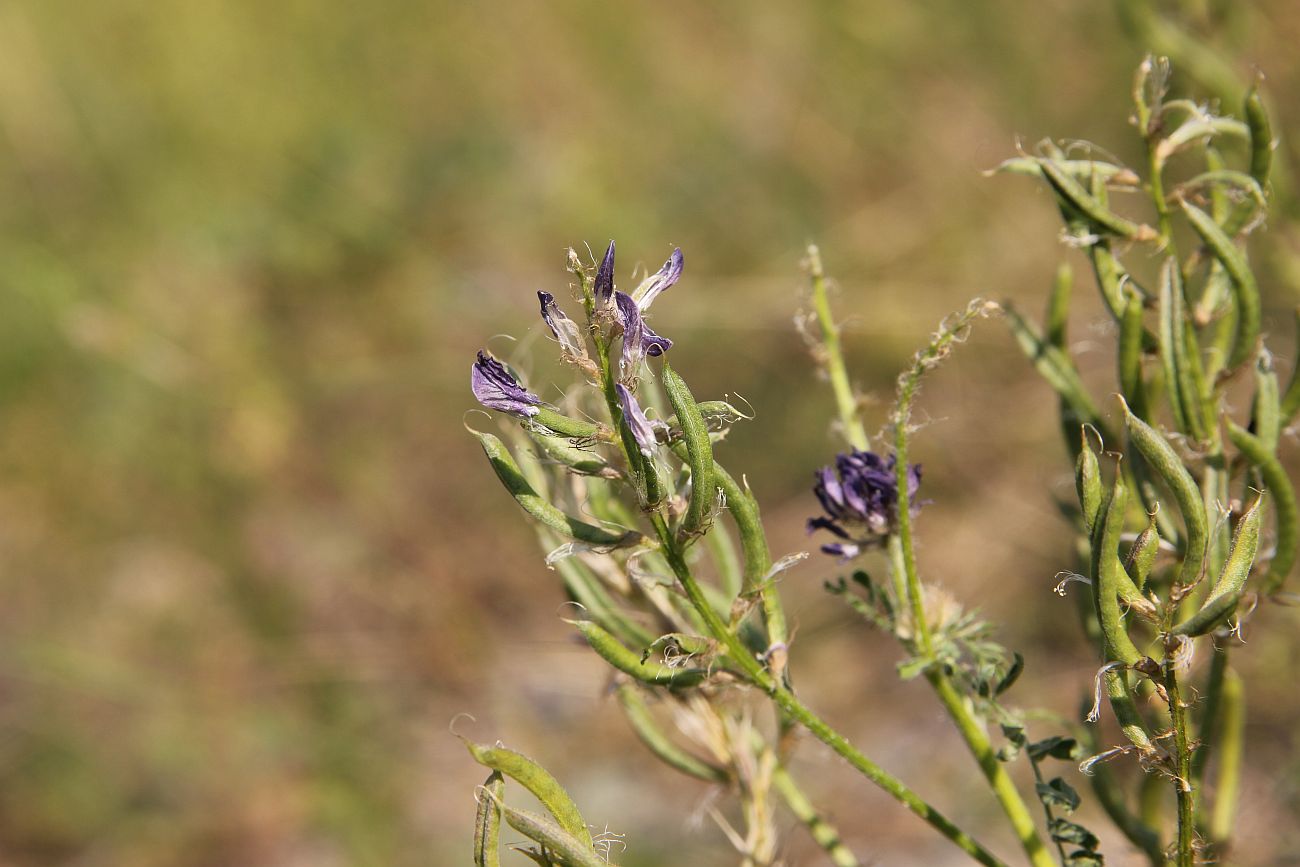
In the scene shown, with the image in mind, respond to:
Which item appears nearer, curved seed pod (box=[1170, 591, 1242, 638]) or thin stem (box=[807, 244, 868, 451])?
curved seed pod (box=[1170, 591, 1242, 638])

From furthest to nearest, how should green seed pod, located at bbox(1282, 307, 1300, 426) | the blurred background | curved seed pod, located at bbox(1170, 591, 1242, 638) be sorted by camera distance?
the blurred background, green seed pod, located at bbox(1282, 307, 1300, 426), curved seed pod, located at bbox(1170, 591, 1242, 638)

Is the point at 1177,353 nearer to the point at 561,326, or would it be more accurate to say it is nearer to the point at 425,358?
the point at 561,326

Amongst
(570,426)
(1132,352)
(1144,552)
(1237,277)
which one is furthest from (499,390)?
(1237,277)

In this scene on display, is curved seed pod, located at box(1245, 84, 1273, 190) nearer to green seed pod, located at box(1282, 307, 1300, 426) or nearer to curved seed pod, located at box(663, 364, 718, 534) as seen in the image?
green seed pod, located at box(1282, 307, 1300, 426)

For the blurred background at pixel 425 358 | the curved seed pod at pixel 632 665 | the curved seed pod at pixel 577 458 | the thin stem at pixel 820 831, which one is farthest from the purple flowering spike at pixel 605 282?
the blurred background at pixel 425 358

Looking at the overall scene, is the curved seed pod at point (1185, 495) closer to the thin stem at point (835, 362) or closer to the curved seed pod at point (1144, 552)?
the curved seed pod at point (1144, 552)

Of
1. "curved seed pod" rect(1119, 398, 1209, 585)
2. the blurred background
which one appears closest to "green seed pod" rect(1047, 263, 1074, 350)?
"curved seed pod" rect(1119, 398, 1209, 585)
